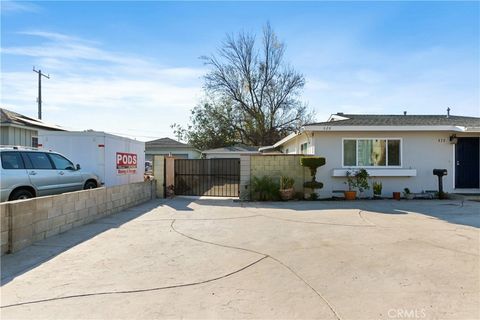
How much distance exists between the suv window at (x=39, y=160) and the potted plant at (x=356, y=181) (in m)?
9.88

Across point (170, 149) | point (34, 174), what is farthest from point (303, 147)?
point (170, 149)

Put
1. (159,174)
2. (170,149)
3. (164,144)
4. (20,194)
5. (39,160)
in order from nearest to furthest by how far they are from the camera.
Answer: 1. (20,194)
2. (39,160)
3. (159,174)
4. (170,149)
5. (164,144)

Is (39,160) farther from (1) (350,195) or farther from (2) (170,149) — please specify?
(2) (170,149)

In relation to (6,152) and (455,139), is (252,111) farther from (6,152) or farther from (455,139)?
(6,152)

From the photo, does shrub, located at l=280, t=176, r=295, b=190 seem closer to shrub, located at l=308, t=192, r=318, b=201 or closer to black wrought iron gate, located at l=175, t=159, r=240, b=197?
shrub, located at l=308, t=192, r=318, b=201

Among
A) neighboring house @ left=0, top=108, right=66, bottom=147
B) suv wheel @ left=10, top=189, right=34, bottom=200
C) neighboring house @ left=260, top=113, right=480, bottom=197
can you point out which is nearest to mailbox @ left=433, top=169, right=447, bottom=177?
neighboring house @ left=260, top=113, right=480, bottom=197

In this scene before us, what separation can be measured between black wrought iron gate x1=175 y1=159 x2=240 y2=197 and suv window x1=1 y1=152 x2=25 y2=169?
257 inches

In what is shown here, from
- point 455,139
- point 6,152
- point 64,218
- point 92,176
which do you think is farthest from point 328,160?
point 6,152

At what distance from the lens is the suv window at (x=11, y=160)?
25.4ft

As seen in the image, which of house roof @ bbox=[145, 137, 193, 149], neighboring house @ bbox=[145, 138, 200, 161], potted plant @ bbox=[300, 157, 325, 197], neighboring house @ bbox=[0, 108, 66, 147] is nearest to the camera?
potted plant @ bbox=[300, 157, 325, 197]

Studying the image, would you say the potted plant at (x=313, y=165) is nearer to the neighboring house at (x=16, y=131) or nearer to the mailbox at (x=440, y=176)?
the mailbox at (x=440, y=176)

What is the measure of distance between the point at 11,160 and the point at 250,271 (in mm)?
6597

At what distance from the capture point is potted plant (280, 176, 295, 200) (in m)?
12.4

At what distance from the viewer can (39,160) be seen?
8797 millimetres
